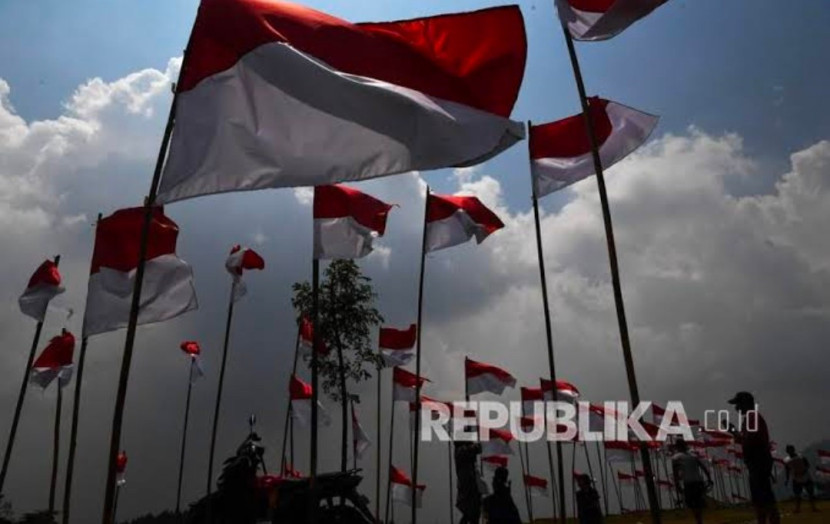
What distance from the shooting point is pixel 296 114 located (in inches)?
243

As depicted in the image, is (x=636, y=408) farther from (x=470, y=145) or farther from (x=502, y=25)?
(x=502, y=25)

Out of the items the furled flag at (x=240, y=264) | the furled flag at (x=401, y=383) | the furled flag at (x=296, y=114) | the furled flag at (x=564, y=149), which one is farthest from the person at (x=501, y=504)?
the furled flag at (x=401, y=383)

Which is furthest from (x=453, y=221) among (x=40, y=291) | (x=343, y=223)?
(x=40, y=291)

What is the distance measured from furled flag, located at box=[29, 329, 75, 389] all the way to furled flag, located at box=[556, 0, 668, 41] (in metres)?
17.0

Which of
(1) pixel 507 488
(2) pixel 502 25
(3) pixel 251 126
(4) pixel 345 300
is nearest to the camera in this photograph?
(3) pixel 251 126

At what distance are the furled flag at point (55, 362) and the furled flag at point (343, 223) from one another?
39.0 feet

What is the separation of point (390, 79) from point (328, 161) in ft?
3.41

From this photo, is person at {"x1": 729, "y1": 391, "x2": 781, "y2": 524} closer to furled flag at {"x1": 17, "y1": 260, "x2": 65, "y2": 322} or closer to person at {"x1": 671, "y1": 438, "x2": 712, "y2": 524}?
person at {"x1": 671, "y1": 438, "x2": 712, "y2": 524}

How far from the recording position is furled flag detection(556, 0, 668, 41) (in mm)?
8242

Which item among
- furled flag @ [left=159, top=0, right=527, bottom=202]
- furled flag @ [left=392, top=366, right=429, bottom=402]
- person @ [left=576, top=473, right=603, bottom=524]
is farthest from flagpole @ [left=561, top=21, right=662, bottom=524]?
furled flag @ [left=392, top=366, right=429, bottom=402]

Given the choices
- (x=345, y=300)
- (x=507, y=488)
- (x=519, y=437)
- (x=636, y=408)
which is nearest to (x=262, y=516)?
(x=507, y=488)

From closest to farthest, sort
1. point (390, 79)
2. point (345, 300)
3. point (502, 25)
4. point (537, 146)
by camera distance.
→ point (390, 79), point (502, 25), point (537, 146), point (345, 300)

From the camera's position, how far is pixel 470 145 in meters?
6.26

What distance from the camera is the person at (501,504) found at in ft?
37.0
